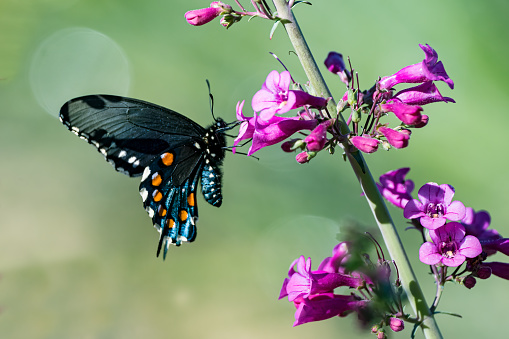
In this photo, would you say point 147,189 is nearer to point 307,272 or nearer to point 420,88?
point 307,272

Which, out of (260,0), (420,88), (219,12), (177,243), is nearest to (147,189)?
(177,243)

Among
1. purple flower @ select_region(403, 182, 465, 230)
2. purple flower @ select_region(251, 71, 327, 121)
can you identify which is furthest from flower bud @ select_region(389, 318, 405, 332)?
purple flower @ select_region(251, 71, 327, 121)

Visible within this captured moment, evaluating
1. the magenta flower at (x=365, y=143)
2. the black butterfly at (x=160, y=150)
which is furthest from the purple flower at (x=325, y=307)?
the black butterfly at (x=160, y=150)

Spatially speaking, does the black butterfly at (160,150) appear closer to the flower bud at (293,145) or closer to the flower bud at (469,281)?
the flower bud at (293,145)

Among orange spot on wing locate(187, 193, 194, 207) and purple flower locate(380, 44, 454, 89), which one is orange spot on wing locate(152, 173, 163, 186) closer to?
orange spot on wing locate(187, 193, 194, 207)

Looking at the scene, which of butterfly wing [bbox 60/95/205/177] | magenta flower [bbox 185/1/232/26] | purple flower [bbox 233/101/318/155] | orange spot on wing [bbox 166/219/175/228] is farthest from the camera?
orange spot on wing [bbox 166/219/175/228]
